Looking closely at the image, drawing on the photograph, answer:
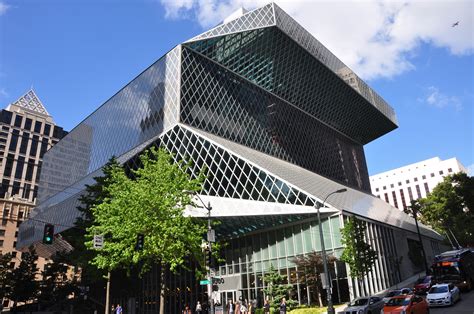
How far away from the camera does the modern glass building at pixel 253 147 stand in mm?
38344

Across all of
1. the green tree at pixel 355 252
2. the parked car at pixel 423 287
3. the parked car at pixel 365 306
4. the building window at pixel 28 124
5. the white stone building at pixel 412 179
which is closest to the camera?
the parked car at pixel 365 306

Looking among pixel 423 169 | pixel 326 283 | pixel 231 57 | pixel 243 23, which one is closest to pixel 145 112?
pixel 231 57

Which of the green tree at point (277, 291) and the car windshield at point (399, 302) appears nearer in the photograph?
the car windshield at point (399, 302)

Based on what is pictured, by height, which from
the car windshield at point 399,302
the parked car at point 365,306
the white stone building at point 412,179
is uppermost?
the white stone building at point 412,179

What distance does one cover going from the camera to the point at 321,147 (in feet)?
241

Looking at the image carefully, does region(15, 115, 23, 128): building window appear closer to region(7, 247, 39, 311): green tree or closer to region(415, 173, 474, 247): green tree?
region(7, 247, 39, 311): green tree

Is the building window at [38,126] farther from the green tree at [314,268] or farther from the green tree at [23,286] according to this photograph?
the green tree at [314,268]

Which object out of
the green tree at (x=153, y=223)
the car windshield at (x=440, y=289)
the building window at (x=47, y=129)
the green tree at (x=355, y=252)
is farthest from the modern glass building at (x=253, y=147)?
the building window at (x=47, y=129)

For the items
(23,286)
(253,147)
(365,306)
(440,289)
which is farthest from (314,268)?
(23,286)

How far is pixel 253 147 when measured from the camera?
55906mm

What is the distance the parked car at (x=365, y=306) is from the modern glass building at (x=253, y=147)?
26.4ft

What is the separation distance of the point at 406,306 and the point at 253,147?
38046 mm

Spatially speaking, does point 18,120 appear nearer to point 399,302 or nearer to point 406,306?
point 399,302

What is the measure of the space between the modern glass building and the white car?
28.5 feet
